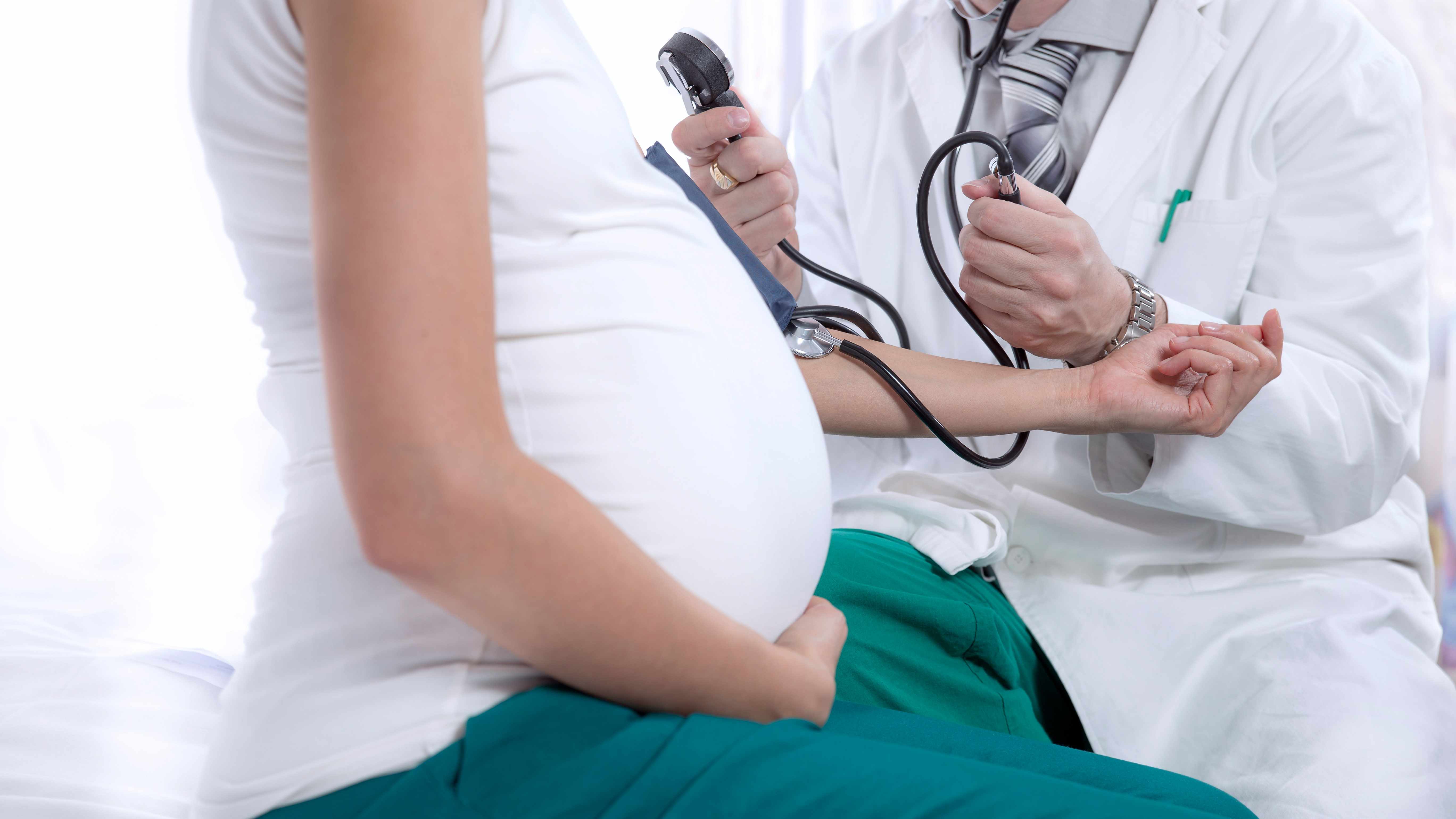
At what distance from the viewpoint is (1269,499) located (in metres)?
1.02

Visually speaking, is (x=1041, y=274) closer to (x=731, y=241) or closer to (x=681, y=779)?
(x=731, y=241)

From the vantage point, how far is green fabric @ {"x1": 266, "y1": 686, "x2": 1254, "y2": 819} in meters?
0.45

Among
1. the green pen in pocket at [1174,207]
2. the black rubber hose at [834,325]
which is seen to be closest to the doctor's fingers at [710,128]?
the black rubber hose at [834,325]

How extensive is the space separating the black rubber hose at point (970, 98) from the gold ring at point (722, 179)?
0.95 ft

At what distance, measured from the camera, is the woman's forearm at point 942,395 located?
0.96 meters

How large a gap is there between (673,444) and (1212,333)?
0.68m

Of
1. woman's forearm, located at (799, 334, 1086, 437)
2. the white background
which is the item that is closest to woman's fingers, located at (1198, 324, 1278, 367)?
woman's forearm, located at (799, 334, 1086, 437)

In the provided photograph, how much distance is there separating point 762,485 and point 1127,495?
0.68 meters

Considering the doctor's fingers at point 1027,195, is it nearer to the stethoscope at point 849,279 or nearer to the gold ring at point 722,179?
the stethoscope at point 849,279

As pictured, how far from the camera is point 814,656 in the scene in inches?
23.1

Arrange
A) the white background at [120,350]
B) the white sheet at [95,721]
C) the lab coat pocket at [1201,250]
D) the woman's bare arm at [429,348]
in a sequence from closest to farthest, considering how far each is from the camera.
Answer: the woman's bare arm at [429,348] < the white sheet at [95,721] < the white background at [120,350] < the lab coat pocket at [1201,250]

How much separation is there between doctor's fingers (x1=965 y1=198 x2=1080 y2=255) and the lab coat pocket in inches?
12.2

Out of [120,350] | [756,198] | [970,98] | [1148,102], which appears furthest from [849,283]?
[120,350]

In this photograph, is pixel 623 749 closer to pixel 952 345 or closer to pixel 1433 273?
pixel 952 345
